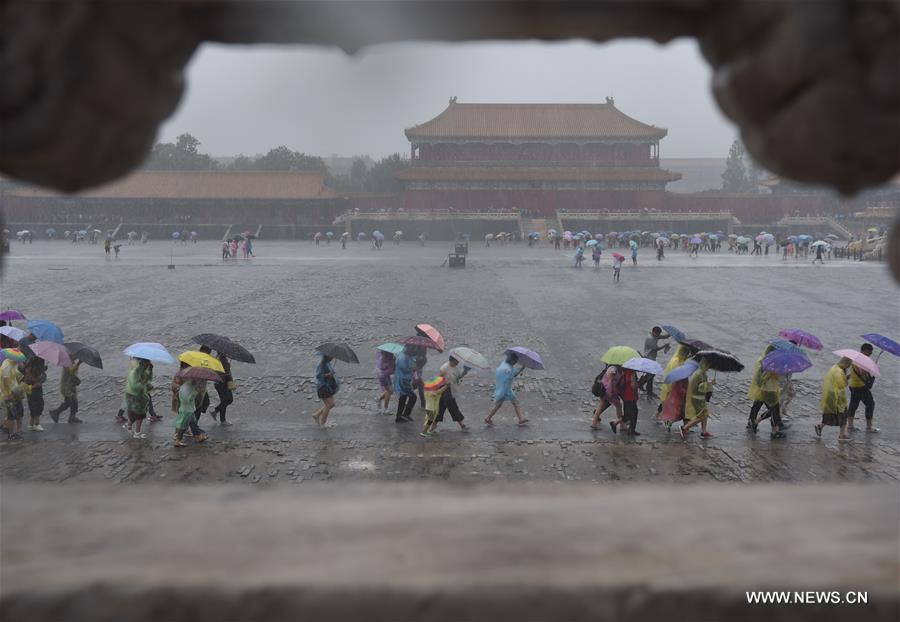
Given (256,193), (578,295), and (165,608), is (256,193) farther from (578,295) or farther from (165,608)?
(165,608)

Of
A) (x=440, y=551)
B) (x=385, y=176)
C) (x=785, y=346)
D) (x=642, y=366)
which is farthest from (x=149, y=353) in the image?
(x=385, y=176)

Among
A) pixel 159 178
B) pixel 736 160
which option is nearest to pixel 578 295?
pixel 159 178

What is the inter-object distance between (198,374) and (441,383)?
2329 mm

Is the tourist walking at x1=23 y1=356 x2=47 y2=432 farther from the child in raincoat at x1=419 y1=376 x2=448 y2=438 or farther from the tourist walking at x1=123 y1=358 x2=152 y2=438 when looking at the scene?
the child in raincoat at x1=419 y1=376 x2=448 y2=438

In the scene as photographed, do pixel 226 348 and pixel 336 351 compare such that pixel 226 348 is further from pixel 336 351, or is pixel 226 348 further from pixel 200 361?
pixel 336 351

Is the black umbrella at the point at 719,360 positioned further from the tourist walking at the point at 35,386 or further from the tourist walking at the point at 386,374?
the tourist walking at the point at 35,386

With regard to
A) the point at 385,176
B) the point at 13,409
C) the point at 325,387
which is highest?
the point at 385,176

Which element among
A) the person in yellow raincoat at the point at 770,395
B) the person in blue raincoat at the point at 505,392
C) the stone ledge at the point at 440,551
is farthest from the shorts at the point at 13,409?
the person in yellow raincoat at the point at 770,395

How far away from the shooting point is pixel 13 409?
6.48m

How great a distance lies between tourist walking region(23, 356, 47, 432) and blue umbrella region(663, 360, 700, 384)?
628cm

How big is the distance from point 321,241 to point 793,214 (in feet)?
100

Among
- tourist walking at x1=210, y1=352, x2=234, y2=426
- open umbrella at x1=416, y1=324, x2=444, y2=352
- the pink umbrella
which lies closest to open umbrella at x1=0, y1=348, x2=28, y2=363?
tourist walking at x1=210, y1=352, x2=234, y2=426

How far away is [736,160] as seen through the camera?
66375 millimetres

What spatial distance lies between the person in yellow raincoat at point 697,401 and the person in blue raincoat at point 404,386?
2.83 m
